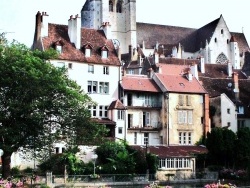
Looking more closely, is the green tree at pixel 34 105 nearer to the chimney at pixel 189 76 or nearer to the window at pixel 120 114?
the window at pixel 120 114

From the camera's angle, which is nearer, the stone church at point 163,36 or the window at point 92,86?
the window at point 92,86

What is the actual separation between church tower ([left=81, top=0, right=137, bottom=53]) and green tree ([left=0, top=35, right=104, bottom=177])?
8252cm

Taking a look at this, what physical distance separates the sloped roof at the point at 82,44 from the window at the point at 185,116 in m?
10.9

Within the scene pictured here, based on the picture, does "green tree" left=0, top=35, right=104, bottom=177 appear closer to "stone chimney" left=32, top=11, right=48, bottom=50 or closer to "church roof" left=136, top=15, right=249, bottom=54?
"stone chimney" left=32, top=11, right=48, bottom=50

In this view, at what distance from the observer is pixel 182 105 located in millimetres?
70688

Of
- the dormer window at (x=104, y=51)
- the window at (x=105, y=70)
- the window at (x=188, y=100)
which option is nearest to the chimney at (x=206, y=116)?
the window at (x=188, y=100)

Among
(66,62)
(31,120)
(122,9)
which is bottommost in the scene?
(31,120)

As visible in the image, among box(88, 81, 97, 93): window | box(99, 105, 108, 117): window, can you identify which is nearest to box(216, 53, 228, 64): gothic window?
box(99, 105, 108, 117): window

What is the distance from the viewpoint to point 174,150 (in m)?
64.4

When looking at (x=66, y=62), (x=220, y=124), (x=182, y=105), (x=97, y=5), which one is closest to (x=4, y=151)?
(x=66, y=62)

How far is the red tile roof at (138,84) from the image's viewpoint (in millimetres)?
68938

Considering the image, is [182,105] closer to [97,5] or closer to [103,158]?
[103,158]

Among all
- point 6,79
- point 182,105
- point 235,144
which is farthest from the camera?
point 182,105

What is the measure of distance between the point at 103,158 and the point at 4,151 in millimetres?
17274
